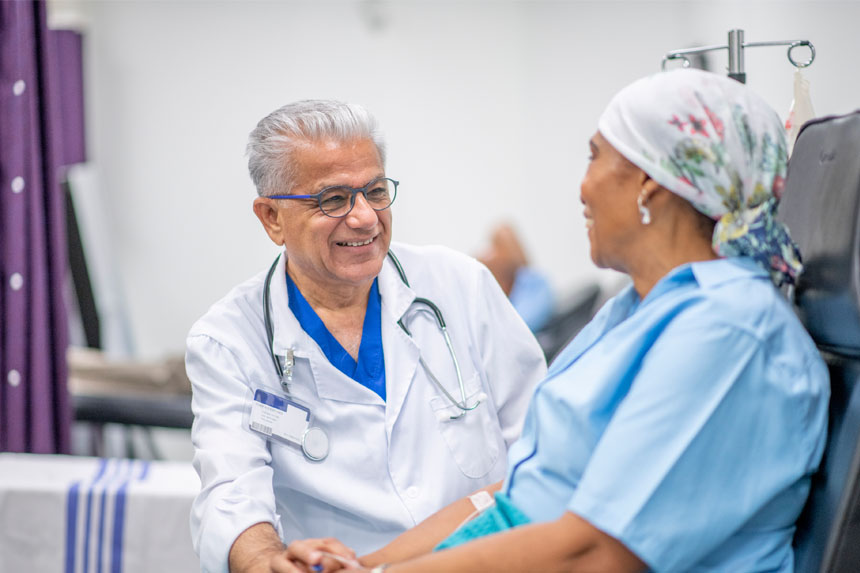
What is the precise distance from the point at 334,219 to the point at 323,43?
443 cm

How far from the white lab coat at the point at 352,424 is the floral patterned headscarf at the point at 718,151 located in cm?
67

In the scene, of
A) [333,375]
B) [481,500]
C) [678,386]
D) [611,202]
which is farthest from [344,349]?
[678,386]

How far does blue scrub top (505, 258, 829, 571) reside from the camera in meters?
1.03

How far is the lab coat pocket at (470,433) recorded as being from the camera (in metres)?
1.63

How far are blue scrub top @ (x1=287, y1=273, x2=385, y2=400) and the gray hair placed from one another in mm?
231

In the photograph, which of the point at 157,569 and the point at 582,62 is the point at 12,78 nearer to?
the point at 157,569

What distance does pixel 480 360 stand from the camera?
1.73 metres

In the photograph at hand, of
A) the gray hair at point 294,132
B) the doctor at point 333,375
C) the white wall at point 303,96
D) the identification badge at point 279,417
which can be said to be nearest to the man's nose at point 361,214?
the doctor at point 333,375

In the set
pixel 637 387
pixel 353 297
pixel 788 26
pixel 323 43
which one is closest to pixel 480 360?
pixel 353 297

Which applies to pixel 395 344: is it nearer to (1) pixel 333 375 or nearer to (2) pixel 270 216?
(1) pixel 333 375

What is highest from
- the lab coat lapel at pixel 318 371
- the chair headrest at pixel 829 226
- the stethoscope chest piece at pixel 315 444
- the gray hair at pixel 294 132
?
the gray hair at pixel 294 132

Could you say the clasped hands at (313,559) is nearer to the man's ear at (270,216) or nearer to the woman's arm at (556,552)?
the woman's arm at (556,552)

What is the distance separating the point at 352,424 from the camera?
1.59 metres

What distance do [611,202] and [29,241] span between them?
185 cm
